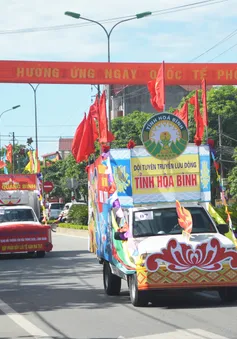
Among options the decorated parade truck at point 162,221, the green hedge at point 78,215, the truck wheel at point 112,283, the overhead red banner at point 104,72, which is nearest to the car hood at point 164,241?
the decorated parade truck at point 162,221

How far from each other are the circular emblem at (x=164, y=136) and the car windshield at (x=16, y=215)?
47.7 feet

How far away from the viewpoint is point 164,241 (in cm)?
1311

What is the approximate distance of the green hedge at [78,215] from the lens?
48781 mm

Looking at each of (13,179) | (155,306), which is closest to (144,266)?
(155,306)

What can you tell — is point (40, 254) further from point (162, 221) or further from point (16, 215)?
point (162, 221)

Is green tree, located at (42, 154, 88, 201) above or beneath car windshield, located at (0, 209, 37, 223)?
beneath

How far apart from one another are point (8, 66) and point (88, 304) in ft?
38.3

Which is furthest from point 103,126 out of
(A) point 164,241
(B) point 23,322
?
(B) point 23,322

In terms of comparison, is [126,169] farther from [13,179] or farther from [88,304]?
[13,179]

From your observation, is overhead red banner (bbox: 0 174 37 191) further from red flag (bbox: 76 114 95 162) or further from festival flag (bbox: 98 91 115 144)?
festival flag (bbox: 98 91 115 144)

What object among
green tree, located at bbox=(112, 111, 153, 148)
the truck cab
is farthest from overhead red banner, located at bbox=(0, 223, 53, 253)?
green tree, located at bbox=(112, 111, 153, 148)

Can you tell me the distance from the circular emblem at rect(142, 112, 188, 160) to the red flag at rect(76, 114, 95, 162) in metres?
4.55

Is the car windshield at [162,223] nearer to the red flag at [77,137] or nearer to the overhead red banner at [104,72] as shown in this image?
Answer: the red flag at [77,137]

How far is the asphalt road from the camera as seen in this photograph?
1054cm
